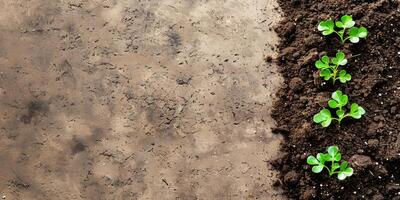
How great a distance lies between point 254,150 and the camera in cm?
362

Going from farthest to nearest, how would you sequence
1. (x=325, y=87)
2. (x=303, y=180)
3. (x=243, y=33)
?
(x=243, y=33), (x=325, y=87), (x=303, y=180)

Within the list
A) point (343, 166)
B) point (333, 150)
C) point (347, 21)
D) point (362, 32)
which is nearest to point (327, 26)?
point (347, 21)

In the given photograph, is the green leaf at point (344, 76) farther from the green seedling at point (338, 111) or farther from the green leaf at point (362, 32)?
the green leaf at point (362, 32)

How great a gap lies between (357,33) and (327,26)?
0.21 meters

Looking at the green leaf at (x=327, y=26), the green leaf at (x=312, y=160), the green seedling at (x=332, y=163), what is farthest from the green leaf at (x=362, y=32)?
the green leaf at (x=312, y=160)

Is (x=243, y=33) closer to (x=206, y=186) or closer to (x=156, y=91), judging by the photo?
(x=156, y=91)

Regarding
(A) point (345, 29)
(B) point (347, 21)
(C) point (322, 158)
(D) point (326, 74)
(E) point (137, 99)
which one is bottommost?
(E) point (137, 99)

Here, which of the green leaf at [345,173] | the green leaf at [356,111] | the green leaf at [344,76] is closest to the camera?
the green leaf at [345,173]

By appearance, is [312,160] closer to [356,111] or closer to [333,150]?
[333,150]

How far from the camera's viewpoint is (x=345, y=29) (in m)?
3.89

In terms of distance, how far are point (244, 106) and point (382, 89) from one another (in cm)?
93

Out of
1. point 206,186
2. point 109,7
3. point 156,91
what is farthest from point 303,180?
point 109,7

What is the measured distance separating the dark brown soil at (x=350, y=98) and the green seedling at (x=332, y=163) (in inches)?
2.8

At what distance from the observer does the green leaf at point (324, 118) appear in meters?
3.51
